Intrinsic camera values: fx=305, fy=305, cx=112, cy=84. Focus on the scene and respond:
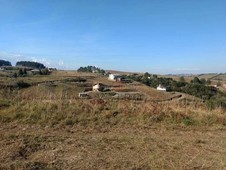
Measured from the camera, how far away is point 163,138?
6496mm

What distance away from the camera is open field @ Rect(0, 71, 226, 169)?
4.77 meters

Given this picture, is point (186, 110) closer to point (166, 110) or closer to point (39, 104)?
point (166, 110)

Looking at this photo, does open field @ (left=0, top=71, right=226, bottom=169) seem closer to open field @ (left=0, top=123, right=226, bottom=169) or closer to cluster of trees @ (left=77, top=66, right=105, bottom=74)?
open field @ (left=0, top=123, right=226, bottom=169)

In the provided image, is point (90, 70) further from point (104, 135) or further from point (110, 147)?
point (110, 147)

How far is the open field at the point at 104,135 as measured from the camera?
4.77m

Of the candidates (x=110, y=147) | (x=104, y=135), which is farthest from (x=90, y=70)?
(x=110, y=147)

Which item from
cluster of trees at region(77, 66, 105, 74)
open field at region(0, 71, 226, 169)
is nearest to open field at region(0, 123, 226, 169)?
open field at region(0, 71, 226, 169)

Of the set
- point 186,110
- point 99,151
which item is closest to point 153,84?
point 186,110

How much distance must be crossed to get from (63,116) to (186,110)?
3.81 meters

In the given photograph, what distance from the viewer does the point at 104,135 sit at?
6.48 m

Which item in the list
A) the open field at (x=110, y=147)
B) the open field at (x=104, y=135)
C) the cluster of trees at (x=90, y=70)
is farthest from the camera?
the cluster of trees at (x=90, y=70)

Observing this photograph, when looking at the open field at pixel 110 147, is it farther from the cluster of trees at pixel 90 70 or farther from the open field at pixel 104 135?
the cluster of trees at pixel 90 70

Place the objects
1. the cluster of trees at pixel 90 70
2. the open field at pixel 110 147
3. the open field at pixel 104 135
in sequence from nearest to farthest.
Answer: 1. the open field at pixel 110 147
2. the open field at pixel 104 135
3. the cluster of trees at pixel 90 70

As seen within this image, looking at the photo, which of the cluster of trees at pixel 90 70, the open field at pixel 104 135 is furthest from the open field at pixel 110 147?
the cluster of trees at pixel 90 70
